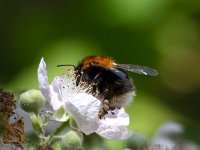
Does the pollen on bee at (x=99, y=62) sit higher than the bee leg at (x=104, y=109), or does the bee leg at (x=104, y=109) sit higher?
the pollen on bee at (x=99, y=62)

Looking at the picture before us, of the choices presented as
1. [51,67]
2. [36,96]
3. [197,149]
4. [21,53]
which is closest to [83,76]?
[36,96]

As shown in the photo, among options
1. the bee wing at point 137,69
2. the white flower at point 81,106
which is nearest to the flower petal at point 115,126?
the white flower at point 81,106

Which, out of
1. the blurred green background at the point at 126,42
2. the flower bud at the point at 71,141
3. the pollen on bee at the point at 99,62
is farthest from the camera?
the blurred green background at the point at 126,42

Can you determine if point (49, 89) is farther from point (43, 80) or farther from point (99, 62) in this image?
point (99, 62)

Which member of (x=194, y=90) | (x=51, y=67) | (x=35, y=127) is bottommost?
(x=194, y=90)

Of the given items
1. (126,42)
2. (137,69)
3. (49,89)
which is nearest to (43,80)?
(49,89)

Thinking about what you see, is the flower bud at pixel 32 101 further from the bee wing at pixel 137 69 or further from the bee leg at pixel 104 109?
the bee wing at pixel 137 69

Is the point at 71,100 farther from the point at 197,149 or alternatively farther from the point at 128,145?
the point at 197,149

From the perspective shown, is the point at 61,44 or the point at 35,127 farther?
the point at 61,44
